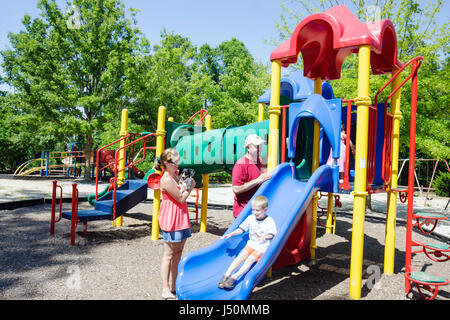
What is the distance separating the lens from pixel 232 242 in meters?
4.04

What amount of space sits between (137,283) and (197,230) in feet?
12.8

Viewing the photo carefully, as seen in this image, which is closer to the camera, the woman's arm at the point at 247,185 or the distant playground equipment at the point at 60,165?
the woman's arm at the point at 247,185

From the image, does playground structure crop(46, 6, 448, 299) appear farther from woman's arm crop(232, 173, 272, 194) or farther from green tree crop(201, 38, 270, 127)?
green tree crop(201, 38, 270, 127)

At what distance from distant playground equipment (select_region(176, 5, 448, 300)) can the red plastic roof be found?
0.5 inches

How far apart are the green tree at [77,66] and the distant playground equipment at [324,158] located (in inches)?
606

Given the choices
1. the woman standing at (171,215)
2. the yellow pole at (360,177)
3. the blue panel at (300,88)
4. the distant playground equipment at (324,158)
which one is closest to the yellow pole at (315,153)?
the distant playground equipment at (324,158)

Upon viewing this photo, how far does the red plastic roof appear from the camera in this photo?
4227 millimetres

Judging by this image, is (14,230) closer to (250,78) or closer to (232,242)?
(232,242)

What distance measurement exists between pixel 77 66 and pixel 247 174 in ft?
60.4

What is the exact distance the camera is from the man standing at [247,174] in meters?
4.11

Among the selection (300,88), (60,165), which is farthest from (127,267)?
(60,165)

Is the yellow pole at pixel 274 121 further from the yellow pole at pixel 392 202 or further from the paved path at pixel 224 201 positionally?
the paved path at pixel 224 201

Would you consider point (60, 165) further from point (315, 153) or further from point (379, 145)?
point (379, 145)

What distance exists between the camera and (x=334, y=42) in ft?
14.0
